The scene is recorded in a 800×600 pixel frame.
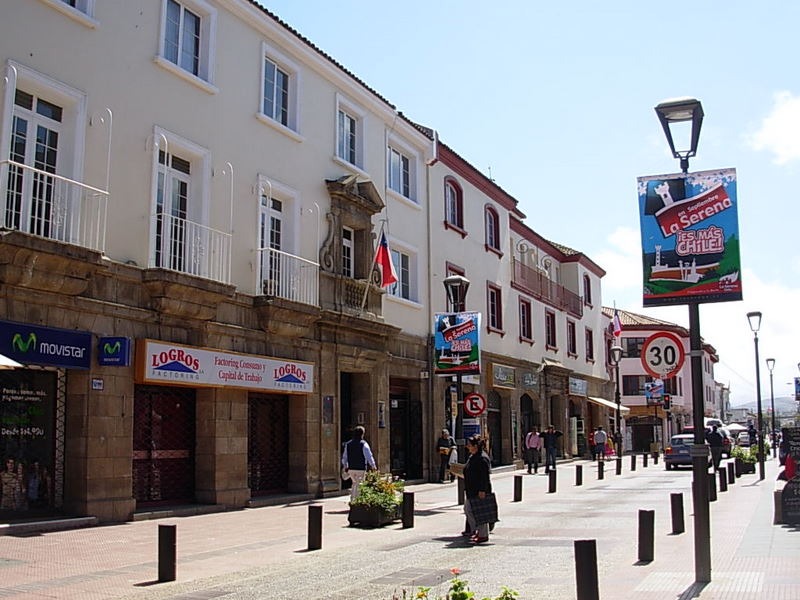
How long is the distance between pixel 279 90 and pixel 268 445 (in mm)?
8175

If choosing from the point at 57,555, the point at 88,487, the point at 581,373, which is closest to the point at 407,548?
the point at 57,555

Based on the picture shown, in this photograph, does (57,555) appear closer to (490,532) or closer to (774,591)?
(490,532)

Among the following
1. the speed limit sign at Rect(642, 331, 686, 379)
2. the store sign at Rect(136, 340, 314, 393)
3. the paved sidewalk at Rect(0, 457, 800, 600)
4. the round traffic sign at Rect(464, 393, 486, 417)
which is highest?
the store sign at Rect(136, 340, 314, 393)

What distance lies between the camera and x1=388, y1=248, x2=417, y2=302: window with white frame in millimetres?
25748

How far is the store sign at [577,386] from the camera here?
1602 inches

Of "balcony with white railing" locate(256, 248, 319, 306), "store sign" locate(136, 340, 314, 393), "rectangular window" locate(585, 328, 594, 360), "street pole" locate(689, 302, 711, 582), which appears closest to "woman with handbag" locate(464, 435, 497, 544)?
"street pole" locate(689, 302, 711, 582)

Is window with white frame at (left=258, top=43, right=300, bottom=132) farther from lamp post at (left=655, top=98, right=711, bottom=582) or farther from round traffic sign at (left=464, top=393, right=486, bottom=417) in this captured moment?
lamp post at (left=655, top=98, right=711, bottom=582)

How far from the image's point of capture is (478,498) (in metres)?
12.9

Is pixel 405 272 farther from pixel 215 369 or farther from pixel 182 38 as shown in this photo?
pixel 182 38

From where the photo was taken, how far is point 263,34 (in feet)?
63.8

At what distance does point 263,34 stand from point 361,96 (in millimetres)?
4404

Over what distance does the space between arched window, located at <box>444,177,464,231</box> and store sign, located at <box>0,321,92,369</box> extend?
1670 centimetres

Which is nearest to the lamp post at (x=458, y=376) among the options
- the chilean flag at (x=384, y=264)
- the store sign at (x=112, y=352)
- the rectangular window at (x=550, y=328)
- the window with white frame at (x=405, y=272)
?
the chilean flag at (x=384, y=264)

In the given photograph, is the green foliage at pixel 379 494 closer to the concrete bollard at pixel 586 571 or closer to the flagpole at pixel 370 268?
the flagpole at pixel 370 268
